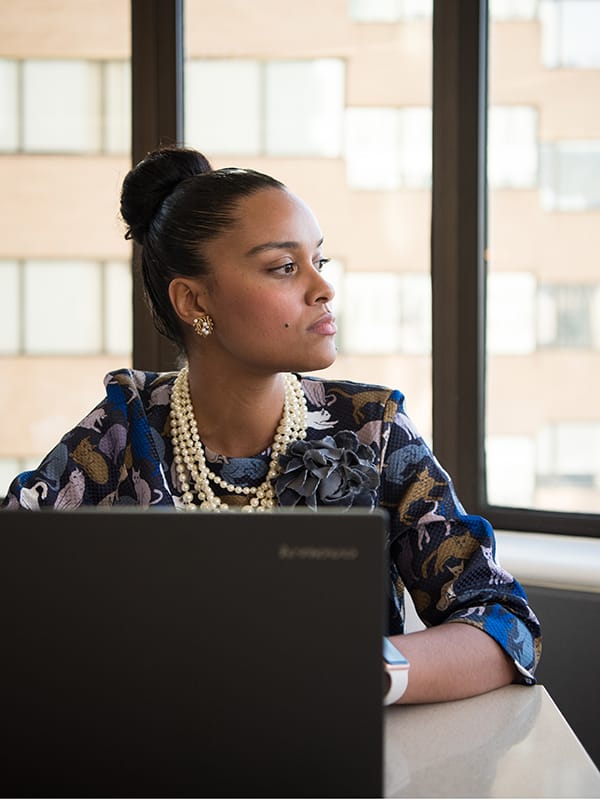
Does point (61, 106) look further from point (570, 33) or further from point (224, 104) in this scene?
→ point (570, 33)

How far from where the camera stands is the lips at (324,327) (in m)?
1.53

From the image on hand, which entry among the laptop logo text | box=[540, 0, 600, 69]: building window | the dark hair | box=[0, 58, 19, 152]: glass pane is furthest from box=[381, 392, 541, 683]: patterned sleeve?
box=[0, 58, 19, 152]: glass pane

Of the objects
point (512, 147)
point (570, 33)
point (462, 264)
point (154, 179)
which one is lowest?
point (462, 264)

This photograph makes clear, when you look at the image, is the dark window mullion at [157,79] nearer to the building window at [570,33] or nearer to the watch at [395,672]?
the building window at [570,33]

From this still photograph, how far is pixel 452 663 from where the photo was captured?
114 cm

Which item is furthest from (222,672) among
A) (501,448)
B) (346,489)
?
(501,448)

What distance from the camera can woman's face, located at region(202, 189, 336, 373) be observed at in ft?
5.04

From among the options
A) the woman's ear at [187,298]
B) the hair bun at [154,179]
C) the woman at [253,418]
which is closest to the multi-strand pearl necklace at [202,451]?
the woman at [253,418]

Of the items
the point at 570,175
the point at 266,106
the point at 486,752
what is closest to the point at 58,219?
the point at 266,106

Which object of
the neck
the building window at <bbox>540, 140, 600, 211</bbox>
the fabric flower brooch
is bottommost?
the fabric flower brooch

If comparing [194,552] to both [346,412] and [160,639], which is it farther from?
[346,412]

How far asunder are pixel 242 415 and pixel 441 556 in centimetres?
39

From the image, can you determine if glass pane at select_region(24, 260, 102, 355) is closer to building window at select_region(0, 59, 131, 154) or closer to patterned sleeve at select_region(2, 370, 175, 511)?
building window at select_region(0, 59, 131, 154)

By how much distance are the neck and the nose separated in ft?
0.48
